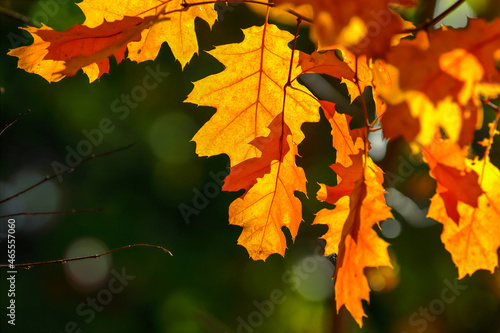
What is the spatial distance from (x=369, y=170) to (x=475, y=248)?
314 mm

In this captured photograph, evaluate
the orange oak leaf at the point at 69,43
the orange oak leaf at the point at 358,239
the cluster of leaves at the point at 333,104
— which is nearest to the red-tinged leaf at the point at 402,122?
the cluster of leaves at the point at 333,104

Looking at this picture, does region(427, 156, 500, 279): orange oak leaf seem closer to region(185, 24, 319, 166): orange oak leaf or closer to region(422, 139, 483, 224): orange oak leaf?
region(422, 139, 483, 224): orange oak leaf

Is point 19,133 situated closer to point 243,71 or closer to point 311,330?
point 311,330

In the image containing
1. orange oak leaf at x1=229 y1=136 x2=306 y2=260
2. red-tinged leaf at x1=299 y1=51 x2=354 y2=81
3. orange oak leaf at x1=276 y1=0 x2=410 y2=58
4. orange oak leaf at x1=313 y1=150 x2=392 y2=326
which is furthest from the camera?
orange oak leaf at x1=229 y1=136 x2=306 y2=260

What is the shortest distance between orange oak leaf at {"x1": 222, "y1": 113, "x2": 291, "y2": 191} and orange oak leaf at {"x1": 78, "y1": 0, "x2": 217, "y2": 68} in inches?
11.1

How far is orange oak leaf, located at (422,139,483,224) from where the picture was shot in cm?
85

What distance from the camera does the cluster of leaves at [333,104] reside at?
0.57 metres

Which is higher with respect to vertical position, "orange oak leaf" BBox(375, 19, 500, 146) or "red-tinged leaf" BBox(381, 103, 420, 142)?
"orange oak leaf" BBox(375, 19, 500, 146)

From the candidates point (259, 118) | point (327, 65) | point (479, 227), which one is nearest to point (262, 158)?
point (259, 118)

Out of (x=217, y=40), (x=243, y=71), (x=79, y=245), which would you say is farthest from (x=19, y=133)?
(x=243, y=71)

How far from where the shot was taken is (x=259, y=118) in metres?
1.14

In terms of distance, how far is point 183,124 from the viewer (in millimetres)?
5141

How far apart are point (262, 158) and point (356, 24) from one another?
525 millimetres

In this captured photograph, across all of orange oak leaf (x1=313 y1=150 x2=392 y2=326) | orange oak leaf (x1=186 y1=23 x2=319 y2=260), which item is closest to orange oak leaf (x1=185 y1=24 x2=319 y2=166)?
orange oak leaf (x1=186 y1=23 x2=319 y2=260)
